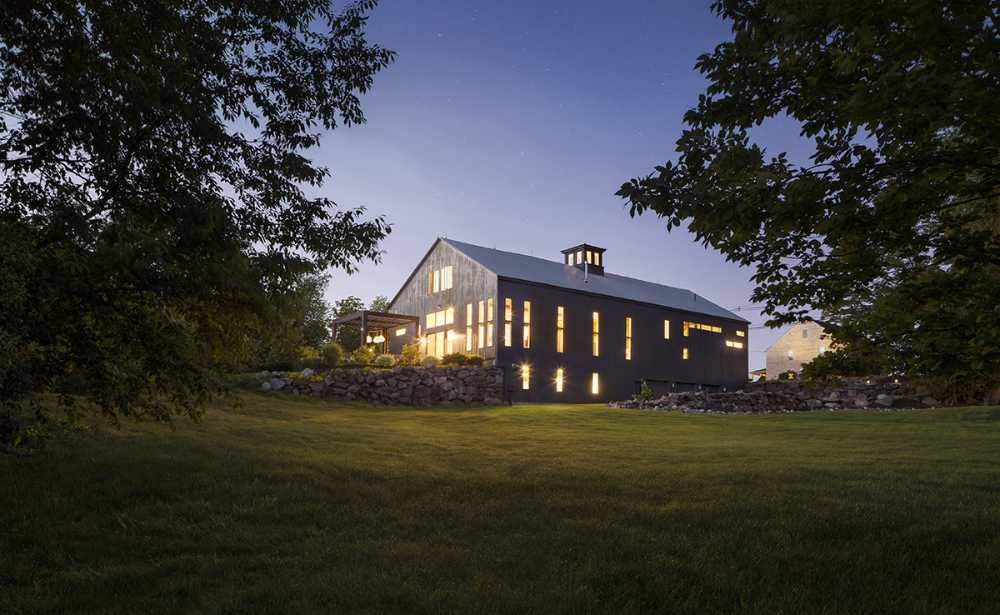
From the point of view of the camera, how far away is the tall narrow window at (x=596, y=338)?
3403cm

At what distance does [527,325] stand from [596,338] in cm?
482

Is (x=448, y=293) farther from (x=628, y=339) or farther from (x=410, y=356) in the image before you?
(x=628, y=339)

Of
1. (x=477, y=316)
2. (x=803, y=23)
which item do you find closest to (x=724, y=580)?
(x=803, y=23)

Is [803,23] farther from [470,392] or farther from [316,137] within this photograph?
[470,392]

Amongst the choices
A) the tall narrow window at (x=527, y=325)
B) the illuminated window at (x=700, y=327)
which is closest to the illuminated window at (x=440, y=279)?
the tall narrow window at (x=527, y=325)

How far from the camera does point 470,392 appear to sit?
26812mm

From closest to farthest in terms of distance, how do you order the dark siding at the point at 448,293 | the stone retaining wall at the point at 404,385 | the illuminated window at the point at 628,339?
the stone retaining wall at the point at 404,385 → the dark siding at the point at 448,293 → the illuminated window at the point at 628,339

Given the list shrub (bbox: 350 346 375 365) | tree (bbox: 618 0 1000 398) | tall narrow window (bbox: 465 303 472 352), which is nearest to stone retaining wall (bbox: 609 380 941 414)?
tall narrow window (bbox: 465 303 472 352)

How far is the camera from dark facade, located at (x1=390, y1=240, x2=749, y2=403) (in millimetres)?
31109

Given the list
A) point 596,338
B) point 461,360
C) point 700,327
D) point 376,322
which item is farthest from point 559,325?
point 700,327

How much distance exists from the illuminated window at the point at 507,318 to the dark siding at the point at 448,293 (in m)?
0.46

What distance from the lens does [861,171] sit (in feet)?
17.4

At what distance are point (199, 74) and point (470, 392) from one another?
19.9 m

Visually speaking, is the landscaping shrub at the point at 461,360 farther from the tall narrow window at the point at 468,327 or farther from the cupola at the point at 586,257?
the cupola at the point at 586,257
